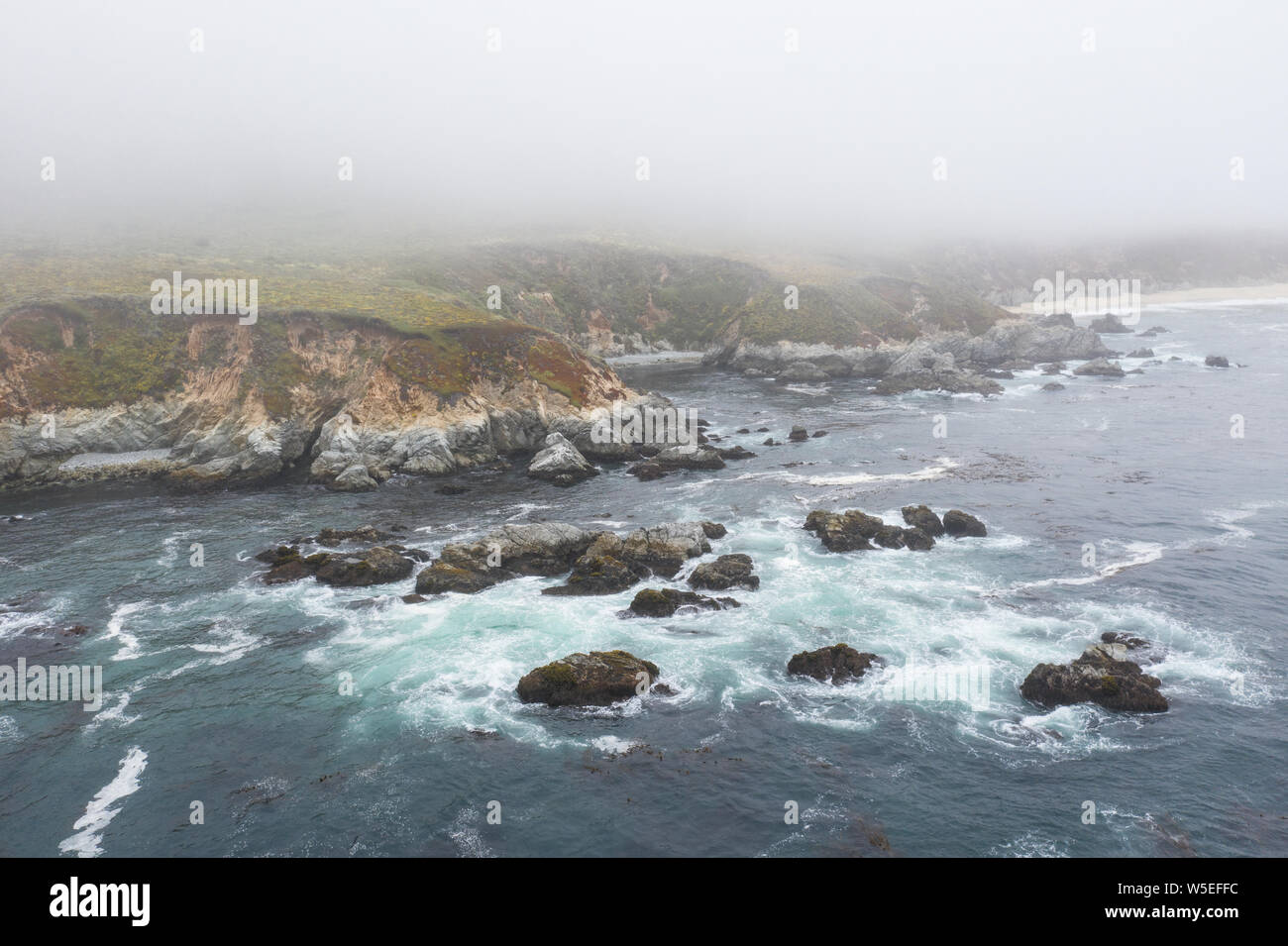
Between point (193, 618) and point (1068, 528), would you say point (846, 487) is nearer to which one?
point (1068, 528)

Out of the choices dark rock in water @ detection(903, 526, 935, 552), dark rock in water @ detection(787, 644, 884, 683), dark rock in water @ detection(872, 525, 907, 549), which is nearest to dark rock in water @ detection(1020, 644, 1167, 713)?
dark rock in water @ detection(787, 644, 884, 683)

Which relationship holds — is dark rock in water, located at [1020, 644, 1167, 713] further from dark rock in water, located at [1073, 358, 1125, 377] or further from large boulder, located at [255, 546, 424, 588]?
dark rock in water, located at [1073, 358, 1125, 377]

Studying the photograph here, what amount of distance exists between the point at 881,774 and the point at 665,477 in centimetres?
4583

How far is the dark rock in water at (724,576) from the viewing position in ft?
157

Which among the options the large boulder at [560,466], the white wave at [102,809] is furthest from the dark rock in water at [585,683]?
the large boulder at [560,466]

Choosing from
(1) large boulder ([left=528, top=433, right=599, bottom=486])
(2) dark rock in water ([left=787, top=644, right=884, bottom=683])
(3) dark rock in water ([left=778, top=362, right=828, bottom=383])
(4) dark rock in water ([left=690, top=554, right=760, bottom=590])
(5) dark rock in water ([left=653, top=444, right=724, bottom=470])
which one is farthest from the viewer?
(3) dark rock in water ([left=778, top=362, right=828, bottom=383])

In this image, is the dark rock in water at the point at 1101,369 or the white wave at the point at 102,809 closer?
the white wave at the point at 102,809

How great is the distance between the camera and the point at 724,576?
4806 centimetres

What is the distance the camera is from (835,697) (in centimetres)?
3594

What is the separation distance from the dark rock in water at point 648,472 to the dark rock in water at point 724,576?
24.7 m

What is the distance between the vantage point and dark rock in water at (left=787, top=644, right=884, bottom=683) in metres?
37.4

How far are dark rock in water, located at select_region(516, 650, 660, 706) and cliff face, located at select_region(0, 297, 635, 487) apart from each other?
135 ft

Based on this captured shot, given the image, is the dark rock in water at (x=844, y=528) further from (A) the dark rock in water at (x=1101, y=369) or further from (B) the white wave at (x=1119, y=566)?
(A) the dark rock in water at (x=1101, y=369)

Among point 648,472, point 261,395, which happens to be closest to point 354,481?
point 261,395
